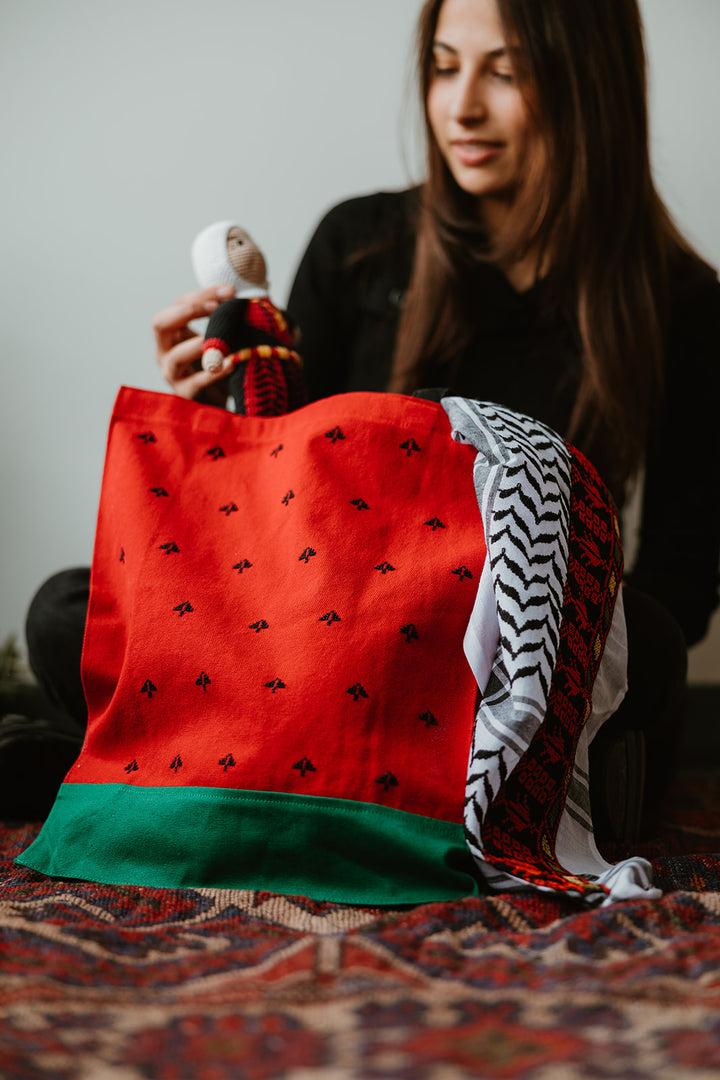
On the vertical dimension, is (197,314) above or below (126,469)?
above

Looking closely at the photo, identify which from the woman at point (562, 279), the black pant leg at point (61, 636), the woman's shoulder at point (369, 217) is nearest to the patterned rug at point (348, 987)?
the black pant leg at point (61, 636)

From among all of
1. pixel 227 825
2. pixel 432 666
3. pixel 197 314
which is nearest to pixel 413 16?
pixel 197 314

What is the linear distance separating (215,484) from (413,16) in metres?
0.96

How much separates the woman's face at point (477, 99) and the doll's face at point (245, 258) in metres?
0.30

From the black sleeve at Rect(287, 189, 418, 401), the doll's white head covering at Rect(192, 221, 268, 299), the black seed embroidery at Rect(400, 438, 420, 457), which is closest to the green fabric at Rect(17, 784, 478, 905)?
the black seed embroidery at Rect(400, 438, 420, 457)

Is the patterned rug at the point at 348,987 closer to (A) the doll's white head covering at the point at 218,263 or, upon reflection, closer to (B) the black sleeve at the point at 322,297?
(A) the doll's white head covering at the point at 218,263

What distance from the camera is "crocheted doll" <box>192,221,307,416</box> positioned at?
0.79m

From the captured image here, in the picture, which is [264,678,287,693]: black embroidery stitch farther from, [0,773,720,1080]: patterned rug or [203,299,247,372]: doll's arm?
[203,299,247,372]: doll's arm

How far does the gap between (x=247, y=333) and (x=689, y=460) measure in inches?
23.3

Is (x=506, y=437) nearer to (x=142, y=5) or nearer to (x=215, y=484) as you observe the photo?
(x=215, y=484)

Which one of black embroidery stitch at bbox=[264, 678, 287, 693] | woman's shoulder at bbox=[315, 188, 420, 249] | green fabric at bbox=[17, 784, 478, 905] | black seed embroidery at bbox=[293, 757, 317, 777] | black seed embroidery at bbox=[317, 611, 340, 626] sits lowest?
green fabric at bbox=[17, 784, 478, 905]

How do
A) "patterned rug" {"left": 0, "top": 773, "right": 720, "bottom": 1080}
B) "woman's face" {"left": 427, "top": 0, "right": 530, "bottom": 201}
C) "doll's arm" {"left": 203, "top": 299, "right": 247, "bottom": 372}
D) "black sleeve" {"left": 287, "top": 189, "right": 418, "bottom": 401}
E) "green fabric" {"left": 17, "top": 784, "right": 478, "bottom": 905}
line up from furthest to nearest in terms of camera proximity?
"black sleeve" {"left": 287, "top": 189, "right": 418, "bottom": 401}
"woman's face" {"left": 427, "top": 0, "right": 530, "bottom": 201}
"doll's arm" {"left": 203, "top": 299, "right": 247, "bottom": 372}
"green fabric" {"left": 17, "top": 784, "right": 478, "bottom": 905}
"patterned rug" {"left": 0, "top": 773, "right": 720, "bottom": 1080}

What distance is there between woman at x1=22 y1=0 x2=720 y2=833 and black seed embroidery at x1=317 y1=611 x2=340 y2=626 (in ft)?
1.20

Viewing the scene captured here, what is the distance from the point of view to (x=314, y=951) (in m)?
0.44
